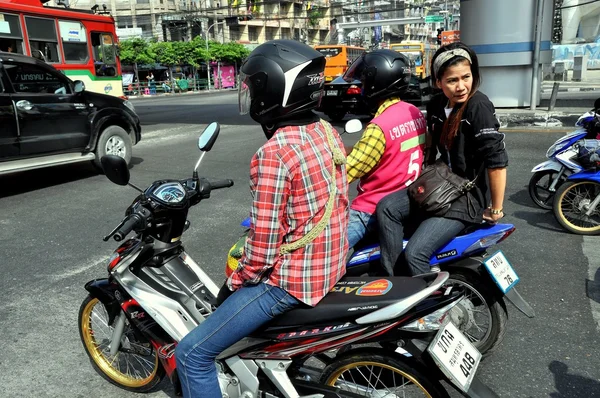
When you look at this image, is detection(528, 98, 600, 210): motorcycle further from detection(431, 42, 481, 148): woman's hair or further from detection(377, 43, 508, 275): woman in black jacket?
detection(431, 42, 481, 148): woman's hair

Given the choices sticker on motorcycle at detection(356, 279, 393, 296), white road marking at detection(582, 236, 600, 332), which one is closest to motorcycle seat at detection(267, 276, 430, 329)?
sticker on motorcycle at detection(356, 279, 393, 296)

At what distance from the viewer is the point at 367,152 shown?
3.07 meters

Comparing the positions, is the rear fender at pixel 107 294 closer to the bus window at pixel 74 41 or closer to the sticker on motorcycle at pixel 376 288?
the sticker on motorcycle at pixel 376 288

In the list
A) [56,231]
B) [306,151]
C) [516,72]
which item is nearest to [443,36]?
[516,72]

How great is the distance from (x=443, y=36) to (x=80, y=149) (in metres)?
35.3

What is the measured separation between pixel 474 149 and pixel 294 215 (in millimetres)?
1412

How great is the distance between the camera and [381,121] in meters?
3.08

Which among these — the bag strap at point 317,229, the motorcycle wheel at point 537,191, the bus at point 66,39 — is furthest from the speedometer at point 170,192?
the bus at point 66,39

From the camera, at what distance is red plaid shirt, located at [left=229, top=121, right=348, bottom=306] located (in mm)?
1962

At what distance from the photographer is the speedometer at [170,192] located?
2518mm

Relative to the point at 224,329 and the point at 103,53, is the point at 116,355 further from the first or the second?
the point at 103,53

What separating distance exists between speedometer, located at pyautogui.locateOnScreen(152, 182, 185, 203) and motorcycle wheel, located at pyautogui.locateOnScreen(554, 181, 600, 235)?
13.9 feet

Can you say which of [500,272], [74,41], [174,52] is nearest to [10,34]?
[74,41]

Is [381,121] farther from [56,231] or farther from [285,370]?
[56,231]
